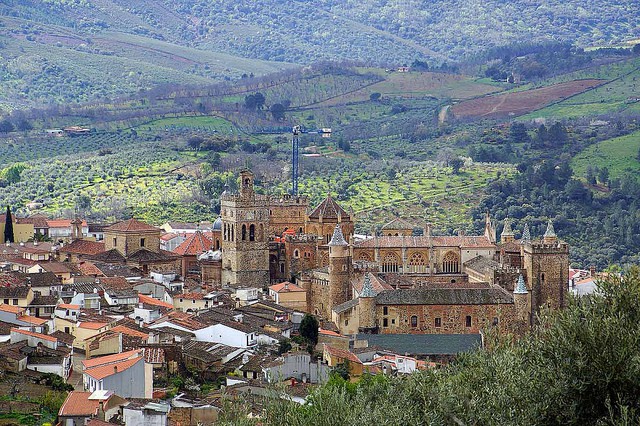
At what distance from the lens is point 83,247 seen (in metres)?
70.7

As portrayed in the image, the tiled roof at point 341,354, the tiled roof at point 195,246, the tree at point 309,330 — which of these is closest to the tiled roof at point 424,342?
the tree at point 309,330

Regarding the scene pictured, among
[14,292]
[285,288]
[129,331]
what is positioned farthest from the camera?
[285,288]

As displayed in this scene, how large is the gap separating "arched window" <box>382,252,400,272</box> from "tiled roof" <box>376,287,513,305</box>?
23.6ft

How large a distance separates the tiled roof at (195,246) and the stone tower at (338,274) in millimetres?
11139

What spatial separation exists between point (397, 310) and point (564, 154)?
70446mm

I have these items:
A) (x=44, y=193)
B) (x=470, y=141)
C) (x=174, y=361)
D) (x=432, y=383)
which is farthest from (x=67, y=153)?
(x=432, y=383)

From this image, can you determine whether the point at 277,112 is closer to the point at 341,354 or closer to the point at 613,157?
the point at 613,157

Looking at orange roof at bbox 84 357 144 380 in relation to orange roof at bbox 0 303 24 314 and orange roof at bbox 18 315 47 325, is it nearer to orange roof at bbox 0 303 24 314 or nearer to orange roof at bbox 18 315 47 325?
orange roof at bbox 18 315 47 325

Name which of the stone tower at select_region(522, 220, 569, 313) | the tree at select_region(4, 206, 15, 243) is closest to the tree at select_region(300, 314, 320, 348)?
the stone tower at select_region(522, 220, 569, 313)

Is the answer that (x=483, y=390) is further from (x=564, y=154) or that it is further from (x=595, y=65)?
(x=595, y=65)

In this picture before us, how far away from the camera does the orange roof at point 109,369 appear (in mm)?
41219

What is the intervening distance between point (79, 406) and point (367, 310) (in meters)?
21.0

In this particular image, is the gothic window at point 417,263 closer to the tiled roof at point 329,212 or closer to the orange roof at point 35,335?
the tiled roof at point 329,212

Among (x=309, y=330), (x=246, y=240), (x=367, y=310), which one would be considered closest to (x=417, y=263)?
(x=246, y=240)
